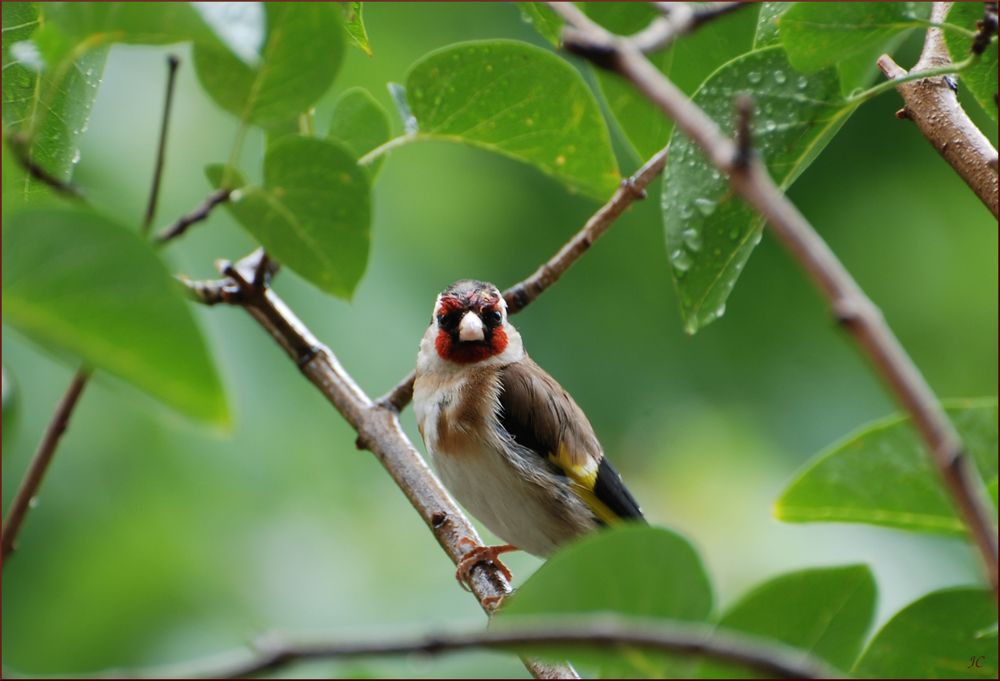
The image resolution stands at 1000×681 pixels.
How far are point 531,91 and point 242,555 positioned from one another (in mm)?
2875

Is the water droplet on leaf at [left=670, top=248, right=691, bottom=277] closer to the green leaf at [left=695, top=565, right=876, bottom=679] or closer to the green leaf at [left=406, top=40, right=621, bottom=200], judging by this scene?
the green leaf at [left=406, top=40, right=621, bottom=200]

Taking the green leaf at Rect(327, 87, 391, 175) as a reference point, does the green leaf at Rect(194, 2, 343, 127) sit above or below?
below

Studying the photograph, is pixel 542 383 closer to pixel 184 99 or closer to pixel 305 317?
pixel 305 317

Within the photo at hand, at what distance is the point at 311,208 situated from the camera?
2.60 ft

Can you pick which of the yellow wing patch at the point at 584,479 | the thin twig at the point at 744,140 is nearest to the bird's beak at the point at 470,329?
the yellow wing patch at the point at 584,479

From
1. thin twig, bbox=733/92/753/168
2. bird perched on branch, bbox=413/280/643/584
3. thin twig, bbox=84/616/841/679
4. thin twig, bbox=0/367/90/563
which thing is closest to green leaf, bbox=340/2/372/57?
thin twig, bbox=0/367/90/563

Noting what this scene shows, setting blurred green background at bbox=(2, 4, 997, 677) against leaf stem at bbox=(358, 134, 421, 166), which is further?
blurred green background at bbox=(2, 4, 997, 677)

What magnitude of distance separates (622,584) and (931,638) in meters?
0.21

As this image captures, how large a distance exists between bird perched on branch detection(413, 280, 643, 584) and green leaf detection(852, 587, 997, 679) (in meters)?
1.11

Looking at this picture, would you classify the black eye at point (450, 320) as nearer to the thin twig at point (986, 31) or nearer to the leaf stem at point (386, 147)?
the leaf stem at point (386, 147)

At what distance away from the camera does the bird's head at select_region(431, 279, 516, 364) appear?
6.89 ft

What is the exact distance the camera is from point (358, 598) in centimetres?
346

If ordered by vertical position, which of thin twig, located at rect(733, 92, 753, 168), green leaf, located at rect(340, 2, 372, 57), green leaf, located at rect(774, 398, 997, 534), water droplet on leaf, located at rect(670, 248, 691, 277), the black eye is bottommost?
green leaf, located at rect(774, 398, 997, 534)

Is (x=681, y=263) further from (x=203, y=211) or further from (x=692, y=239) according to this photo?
(x=203, y=211)
